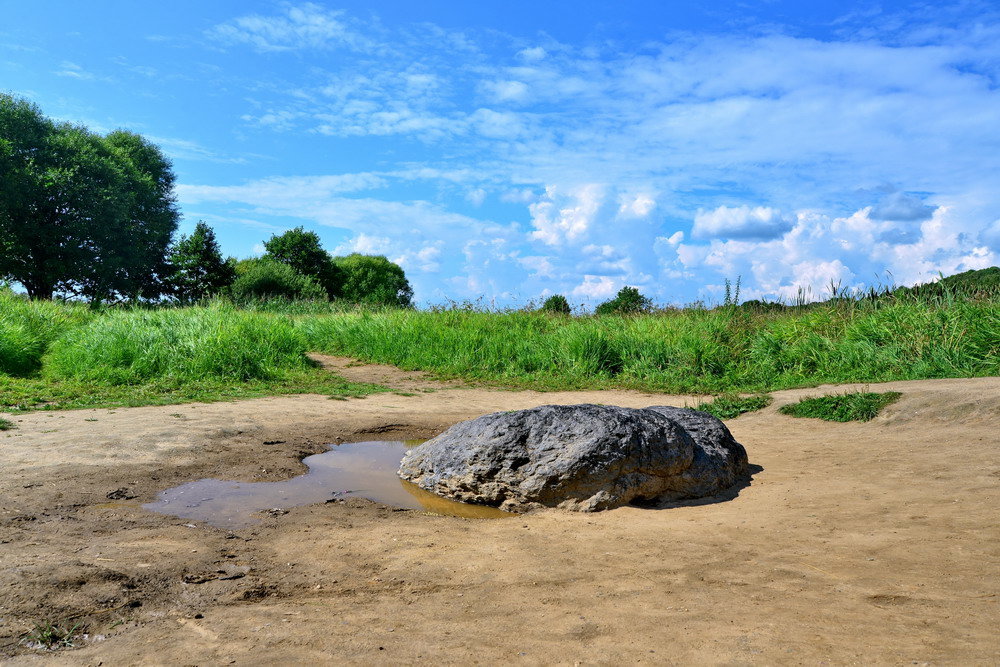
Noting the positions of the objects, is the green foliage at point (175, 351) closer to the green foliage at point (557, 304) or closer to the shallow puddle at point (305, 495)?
the shallow puddle at point (305, 495)

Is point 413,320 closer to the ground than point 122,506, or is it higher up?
higher up

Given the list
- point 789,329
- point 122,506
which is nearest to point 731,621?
point 122,506

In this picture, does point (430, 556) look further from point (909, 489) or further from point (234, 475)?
point (909, 489)

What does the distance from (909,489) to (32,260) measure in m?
37.7

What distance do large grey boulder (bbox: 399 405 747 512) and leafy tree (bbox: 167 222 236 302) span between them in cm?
3703

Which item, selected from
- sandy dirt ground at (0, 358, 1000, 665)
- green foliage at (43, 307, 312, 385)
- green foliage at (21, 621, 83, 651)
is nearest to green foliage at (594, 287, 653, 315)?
green foliage at (43, 307, 312, 385)

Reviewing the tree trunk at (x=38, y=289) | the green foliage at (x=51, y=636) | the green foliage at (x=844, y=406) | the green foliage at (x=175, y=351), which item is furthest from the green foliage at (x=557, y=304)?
the tree trunk at (x=38, y=289)

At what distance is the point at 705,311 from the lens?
1672 centimetres

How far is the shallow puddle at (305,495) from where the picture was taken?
528 centimetres

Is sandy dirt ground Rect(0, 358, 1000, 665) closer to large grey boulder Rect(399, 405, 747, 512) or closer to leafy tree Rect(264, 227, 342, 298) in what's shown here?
large grey boulder Rect(399, 405, 747, 512)

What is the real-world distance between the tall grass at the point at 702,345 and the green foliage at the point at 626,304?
1.36m

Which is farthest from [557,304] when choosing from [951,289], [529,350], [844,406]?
[844,406]

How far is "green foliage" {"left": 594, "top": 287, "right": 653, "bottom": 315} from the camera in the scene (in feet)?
62.8

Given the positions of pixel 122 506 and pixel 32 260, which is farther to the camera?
pixel 32 260
